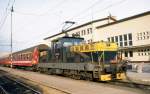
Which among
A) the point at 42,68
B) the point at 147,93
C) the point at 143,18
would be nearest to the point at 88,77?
the point at 147,93

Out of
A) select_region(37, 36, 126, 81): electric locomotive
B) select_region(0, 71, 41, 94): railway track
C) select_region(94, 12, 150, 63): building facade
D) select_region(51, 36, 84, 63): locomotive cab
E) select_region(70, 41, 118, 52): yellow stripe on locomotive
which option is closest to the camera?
select_region(0, 71, 41, 94): railway track

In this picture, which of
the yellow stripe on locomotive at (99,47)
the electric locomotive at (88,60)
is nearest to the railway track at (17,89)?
the electric locomotive at (88,60)

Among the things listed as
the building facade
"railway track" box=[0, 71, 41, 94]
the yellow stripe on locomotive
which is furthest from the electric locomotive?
the building facade

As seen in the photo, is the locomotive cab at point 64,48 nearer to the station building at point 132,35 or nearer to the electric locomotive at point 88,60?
the electric locomotive at point 88,60

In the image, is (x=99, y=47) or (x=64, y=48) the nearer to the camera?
(x=99, y=47)

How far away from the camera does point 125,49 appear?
145 feet

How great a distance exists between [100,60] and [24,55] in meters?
27.2

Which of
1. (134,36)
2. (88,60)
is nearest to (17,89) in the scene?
(88,60)

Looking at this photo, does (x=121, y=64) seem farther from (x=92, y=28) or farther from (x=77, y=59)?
(x=92, y=28)

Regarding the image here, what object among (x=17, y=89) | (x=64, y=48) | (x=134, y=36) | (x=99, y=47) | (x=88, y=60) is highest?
(x=134, y=36)

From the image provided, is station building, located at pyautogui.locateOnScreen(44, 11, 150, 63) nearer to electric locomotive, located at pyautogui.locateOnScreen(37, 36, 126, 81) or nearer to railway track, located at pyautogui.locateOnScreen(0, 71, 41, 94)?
electric locomotive, located at pyautogui.locateOnScreen(37, 36, 126, 81)

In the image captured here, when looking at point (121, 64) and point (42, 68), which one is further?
point (42, 68)

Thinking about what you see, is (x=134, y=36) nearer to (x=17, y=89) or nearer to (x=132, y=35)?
(x=132, y=35)

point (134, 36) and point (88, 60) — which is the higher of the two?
point (134, 36)
